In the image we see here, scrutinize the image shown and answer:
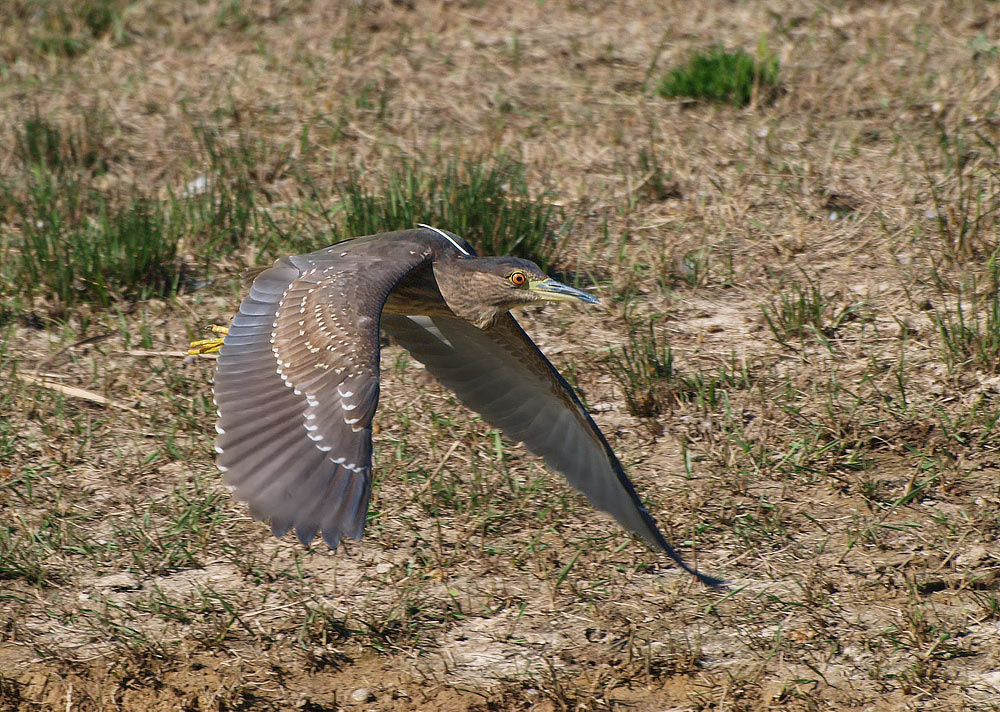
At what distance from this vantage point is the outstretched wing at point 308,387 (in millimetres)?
3467

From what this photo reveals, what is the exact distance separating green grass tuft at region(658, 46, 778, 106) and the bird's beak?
283cm

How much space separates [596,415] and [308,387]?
1.70 metres

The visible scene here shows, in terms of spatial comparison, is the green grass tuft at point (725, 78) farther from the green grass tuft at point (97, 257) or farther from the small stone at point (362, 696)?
the small stone at point (362, 696)

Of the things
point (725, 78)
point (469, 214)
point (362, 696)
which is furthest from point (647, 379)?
point (725, 78)

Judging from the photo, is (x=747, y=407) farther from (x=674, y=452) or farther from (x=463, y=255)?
(x=463, y=255)

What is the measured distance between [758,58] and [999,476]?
328 cm

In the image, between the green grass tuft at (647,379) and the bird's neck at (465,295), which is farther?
the green grass tuft at (647,379)

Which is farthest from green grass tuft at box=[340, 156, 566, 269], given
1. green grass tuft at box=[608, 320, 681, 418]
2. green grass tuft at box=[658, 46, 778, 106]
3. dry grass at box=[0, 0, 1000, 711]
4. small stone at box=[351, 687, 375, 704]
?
small stone at box=[351, 687, 375, 704]

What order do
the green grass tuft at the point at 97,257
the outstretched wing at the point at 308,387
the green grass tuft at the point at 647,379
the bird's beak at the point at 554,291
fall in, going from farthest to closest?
the green grass tuft at the point at 97,257, the green grass tuft at the point at 647,379, the bird's beak at the point at 554,291, the outstretched wing at the point at 308,387

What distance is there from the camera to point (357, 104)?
730cm

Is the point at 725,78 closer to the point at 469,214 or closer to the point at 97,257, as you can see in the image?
the point at 469,214

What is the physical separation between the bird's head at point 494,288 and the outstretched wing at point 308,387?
6.5 inches

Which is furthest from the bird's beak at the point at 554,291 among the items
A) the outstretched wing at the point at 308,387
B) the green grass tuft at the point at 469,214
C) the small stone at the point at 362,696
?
the small stone at the point at 362,696

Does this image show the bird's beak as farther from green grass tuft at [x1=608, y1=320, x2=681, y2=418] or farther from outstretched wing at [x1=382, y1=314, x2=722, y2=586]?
green grass tuft at [x1=608, y1=320, x2=681, y2=418]
